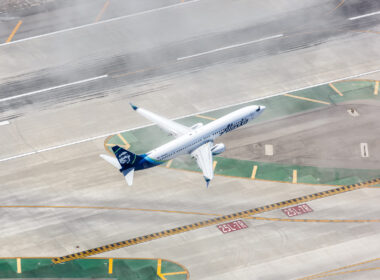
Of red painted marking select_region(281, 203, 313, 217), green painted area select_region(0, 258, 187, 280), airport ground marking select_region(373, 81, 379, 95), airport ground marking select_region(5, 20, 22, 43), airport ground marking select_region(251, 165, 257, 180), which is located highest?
airport ground marking select_region(5, 20, 22, 43)

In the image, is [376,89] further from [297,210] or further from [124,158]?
[124,158]

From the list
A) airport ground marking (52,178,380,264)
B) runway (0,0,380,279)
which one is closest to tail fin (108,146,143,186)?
runway (0,0,380,279)

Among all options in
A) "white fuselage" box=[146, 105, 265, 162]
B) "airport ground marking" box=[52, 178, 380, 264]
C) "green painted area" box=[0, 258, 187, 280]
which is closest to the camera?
"green painted area" box=[0, 258, 187, 280]

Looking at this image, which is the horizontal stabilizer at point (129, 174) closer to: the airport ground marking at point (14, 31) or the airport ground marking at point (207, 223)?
the airport ground marking at point (207, 223)

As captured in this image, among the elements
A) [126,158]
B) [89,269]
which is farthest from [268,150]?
[89,269]

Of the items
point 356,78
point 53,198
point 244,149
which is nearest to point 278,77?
point 356,78

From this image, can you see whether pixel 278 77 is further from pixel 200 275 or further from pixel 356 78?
pixel 200 275

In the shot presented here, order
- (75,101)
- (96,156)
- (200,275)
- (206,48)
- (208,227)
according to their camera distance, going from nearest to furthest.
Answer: (200,275) → (208,227) → (96,156) → (75,101) → (206,48)

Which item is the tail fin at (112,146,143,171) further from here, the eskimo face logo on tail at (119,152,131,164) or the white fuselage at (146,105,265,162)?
the white fuselage at (146,105,265,162)
